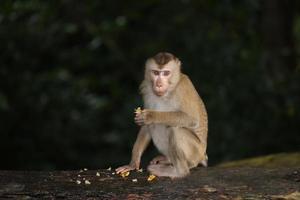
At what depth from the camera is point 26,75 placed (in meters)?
12.8

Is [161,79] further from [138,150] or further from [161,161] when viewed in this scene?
[161,161]

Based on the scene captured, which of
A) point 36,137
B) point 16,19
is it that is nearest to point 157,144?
point 36,137

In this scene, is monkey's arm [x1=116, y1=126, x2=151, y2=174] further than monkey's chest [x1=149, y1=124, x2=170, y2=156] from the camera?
Yes

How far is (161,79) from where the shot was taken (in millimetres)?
7000

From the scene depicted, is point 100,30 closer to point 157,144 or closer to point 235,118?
point 235,118

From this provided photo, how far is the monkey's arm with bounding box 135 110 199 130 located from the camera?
6785mm

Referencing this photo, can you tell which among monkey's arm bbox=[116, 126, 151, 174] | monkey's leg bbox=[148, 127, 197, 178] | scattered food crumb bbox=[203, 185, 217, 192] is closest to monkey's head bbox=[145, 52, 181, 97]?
monkey's leg bbox=[148, 127, 197, 178]

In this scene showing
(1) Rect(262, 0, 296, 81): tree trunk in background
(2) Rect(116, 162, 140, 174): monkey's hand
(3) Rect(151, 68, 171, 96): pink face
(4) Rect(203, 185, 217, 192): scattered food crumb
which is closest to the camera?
(4) Rect(203, 185, 217, 192): scattered food crumb

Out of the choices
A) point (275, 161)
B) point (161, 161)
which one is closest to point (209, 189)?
point (161, 161)

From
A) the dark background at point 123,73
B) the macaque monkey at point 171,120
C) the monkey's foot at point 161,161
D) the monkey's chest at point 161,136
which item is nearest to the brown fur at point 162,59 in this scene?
the macaque monkey at point 171,120

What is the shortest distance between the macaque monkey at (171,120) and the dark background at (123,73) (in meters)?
4.63

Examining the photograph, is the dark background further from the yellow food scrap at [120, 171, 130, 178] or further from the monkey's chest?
the yellow food scrap at [120, 171, 130, 178]

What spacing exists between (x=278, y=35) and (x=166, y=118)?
21.1ft

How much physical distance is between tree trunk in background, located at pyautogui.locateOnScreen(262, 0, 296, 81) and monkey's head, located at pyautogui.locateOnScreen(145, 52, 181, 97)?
5560 millimetres
